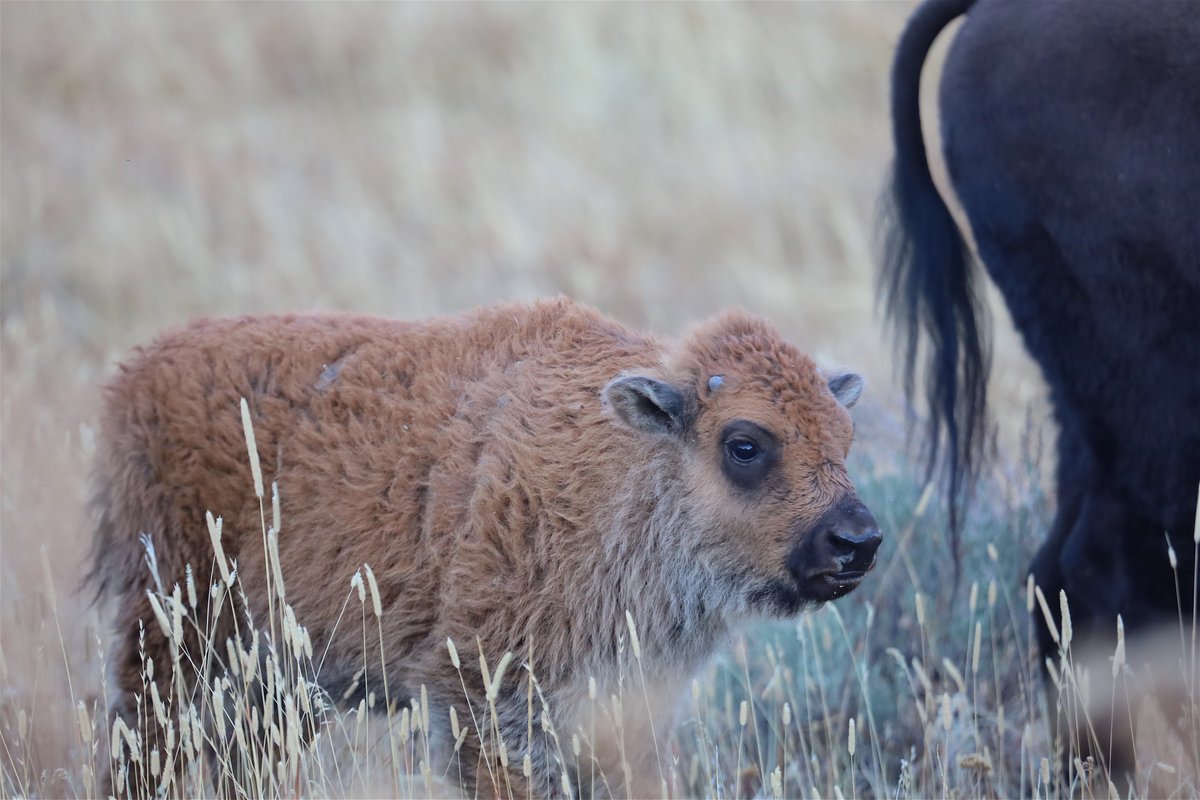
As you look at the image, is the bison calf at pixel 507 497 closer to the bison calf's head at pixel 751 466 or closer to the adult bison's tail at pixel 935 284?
the bison calf's head at pixel 751 466

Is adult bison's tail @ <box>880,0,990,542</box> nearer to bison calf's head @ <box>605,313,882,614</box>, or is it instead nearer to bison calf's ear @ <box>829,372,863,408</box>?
bison calf's ear @ <box>829,372,863,408</box>

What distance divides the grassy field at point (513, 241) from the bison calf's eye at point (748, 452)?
74cm

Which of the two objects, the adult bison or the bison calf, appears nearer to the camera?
the bison calf

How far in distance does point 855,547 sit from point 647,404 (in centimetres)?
75

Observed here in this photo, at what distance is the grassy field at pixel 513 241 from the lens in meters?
4.80

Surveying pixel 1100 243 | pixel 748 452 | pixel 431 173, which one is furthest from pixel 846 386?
pixel 431 173

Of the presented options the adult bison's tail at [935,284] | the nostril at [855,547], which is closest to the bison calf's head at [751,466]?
the nostril at [855,547]

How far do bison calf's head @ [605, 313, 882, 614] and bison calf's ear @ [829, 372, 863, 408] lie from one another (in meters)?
0.08

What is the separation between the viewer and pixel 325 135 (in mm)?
13977

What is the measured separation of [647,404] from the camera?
3934 mm

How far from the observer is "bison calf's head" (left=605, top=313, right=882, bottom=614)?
3.73 meters

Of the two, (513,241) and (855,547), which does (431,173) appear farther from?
(855,547)

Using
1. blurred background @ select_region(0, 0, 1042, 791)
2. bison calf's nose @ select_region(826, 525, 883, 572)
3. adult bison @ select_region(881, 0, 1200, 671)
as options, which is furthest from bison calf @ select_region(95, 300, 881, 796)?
blurred background @ select_region(0, 0, 1042, 791)

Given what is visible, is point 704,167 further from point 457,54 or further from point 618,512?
point 618,512
